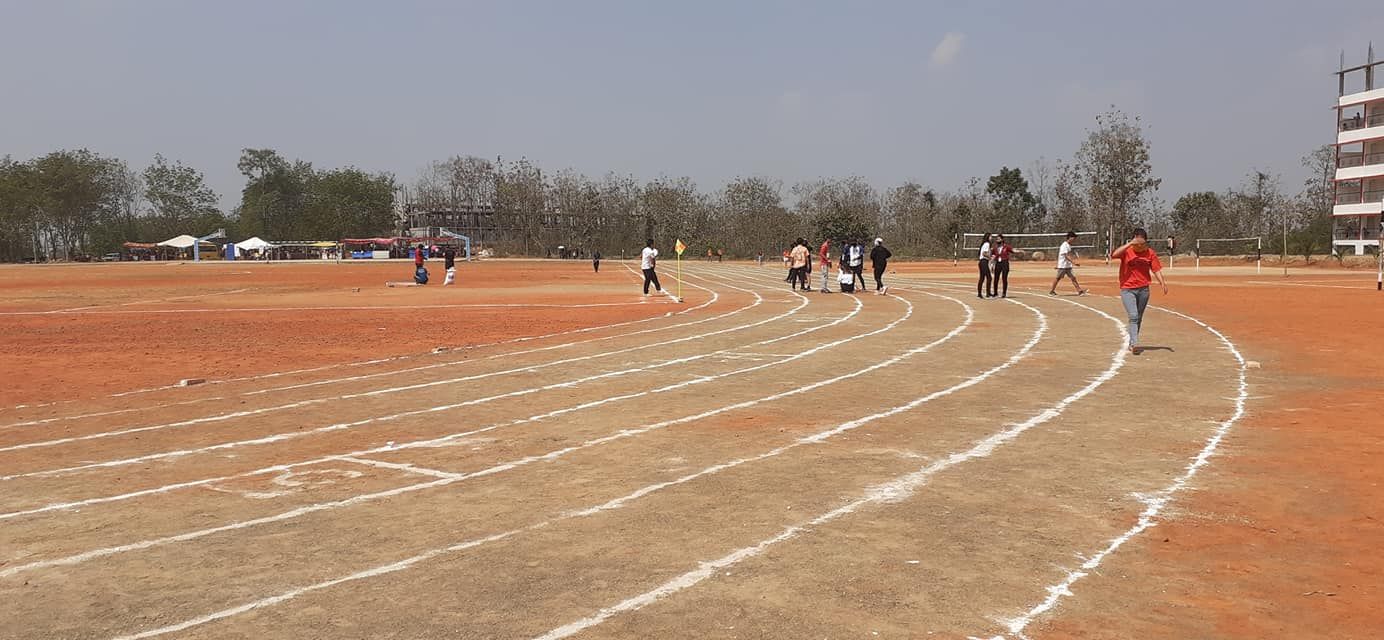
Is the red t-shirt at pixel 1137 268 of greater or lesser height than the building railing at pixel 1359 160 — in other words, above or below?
below

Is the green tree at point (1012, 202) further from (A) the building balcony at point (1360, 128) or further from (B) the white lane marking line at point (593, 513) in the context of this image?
(B) the white lane marking line at point (593, 513)

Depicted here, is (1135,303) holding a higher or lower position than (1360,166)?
lower

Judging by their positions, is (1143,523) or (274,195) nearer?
(1143,523)

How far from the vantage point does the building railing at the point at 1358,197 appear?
53656 millimetres

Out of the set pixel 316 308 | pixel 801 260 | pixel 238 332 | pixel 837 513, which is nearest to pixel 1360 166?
pixel 801 260

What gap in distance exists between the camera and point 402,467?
6500mm

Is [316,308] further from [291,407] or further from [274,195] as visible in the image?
[274,195]

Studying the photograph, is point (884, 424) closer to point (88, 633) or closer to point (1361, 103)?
point (88, 633)

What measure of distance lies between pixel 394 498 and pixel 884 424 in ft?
13.0

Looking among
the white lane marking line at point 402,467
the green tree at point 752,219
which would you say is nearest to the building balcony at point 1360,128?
the green tree at point 752,219

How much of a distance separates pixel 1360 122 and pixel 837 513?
212 ft

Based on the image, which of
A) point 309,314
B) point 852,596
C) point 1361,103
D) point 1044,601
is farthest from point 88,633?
point 1361,103

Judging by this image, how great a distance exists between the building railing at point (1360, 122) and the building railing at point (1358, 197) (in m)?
3.79

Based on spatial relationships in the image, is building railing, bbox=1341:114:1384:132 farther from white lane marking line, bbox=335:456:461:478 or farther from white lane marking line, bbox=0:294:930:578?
white lane marking line, bbox=335:456:461:478
